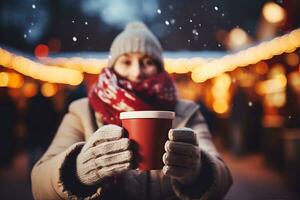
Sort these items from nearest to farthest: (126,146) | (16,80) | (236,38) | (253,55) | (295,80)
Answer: (126,146) < (295,80) < (236,38) < (253,55) < (16,80)

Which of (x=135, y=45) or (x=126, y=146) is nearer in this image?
(x=126, y=146)

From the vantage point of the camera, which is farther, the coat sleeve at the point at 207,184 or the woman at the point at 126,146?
the coat sleeve at the point at 207,184

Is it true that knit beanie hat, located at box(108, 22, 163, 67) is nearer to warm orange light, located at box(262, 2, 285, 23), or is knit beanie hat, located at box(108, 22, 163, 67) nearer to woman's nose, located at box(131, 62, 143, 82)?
woman's nose, located at box(131, 62, 143, 82)

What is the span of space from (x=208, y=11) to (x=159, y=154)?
107 cm

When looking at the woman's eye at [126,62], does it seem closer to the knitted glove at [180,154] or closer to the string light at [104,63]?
the knitted glove at [180,154]

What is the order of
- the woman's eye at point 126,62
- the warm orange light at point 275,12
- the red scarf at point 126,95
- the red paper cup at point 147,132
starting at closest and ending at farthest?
1. the red paper cup at point 147,132
2. the red scarf at point 126,95
3. the woman's eye at point 126,62
4. the warm orange light at point 275,12

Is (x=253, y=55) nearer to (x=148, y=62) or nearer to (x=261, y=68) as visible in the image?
(x=261, y=68)

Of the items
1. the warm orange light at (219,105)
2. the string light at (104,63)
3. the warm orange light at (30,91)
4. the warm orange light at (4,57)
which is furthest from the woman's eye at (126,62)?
the warm orange light at (219,105)

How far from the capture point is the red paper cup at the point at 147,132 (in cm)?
108

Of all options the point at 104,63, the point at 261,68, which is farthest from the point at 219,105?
the point at 104,63

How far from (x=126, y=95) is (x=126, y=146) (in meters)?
0.65

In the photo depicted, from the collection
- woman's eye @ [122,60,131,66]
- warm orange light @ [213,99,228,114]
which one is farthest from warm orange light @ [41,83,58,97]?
warm orange light @ [213,99,228,114]

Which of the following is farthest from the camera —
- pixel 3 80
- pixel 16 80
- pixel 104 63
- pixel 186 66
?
pixel 186 66

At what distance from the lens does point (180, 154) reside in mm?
1125
